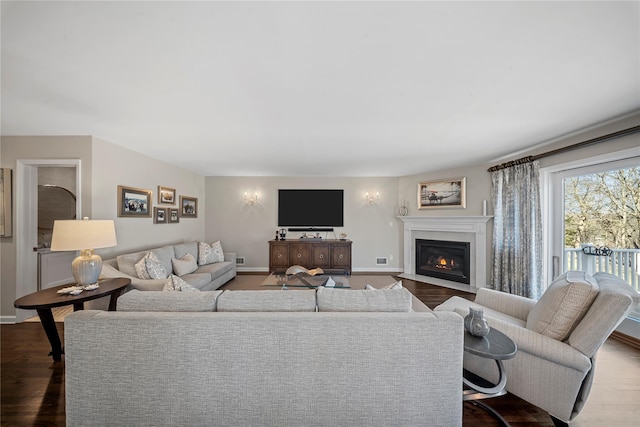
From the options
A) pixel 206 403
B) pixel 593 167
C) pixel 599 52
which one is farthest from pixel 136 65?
pixel 593 167

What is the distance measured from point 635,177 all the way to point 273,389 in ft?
13.4

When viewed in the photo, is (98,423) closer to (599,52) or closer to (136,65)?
(136,65)

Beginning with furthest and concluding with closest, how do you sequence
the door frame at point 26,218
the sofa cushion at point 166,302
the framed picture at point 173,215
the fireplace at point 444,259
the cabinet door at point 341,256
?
the cabinet door at point 341,256
the fireplace at point 444,259
the framed picture at point 173,215
the door frame at point 26,218
the sofa cushion at point 166,302

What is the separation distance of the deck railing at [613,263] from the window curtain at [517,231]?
0.32 meters

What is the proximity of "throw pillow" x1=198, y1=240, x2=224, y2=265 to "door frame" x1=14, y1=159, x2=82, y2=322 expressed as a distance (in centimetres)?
183

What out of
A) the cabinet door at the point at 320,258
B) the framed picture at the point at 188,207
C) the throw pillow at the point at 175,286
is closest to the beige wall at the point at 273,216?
the framed picture at the point at 188,207

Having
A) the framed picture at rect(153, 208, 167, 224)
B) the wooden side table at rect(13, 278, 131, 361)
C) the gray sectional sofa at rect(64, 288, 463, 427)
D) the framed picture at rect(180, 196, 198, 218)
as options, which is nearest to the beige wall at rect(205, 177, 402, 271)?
the framed picture at rect(180, 196, 198, 218)

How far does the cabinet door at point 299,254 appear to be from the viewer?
5.11 meters

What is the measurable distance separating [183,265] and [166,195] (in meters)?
1.53

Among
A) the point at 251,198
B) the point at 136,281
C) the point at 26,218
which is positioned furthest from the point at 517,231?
the point at 26,218

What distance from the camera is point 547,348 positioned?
1429 millimetres

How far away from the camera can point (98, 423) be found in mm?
1294

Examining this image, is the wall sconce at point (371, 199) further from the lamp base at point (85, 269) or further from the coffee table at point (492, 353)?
the lamp base at point (85, 269)

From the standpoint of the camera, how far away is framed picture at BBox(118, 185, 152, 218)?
10.6ft
